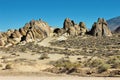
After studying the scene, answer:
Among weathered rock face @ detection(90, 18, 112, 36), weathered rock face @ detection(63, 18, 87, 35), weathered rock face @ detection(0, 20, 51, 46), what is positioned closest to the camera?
weathered rock face @ detection(0, 20, 51, 46)

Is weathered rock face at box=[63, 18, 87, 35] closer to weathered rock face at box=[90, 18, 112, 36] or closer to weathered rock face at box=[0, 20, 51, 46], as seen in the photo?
weathered rock face at box=[90, 18, 112, 36]

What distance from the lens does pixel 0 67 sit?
3312 cm

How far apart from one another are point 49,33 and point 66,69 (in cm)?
7669

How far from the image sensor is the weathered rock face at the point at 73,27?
10562 centimetres

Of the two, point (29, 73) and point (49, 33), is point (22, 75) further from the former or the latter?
point (49, 33)

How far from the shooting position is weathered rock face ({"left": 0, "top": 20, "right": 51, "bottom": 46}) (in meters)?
96.1

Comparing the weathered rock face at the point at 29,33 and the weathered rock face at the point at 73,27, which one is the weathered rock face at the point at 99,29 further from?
the weathered rock face at the point at 29,33

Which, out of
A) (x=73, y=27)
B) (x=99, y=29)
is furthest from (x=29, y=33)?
(x=99, y=29)

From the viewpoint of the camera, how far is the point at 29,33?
97125 millimetres

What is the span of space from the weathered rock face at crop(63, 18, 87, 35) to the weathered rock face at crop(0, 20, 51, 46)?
6.24 metres

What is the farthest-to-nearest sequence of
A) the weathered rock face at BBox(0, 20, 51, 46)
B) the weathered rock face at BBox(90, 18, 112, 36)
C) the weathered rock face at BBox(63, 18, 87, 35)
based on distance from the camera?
1. the weathered rock face at BBox(63, 18, 87, 35)
2. the weathered rock face at BBox(90, 18, 112, 36)
3. the weathered rock face at BBox(0, 20, 51, 46)

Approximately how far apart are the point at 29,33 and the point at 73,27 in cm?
1686

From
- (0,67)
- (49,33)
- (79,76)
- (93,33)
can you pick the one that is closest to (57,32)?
(49,33)

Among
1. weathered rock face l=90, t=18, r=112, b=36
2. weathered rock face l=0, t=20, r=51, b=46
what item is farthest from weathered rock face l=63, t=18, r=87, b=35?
weathered rock face l=0, t=20, r=51, b=46
